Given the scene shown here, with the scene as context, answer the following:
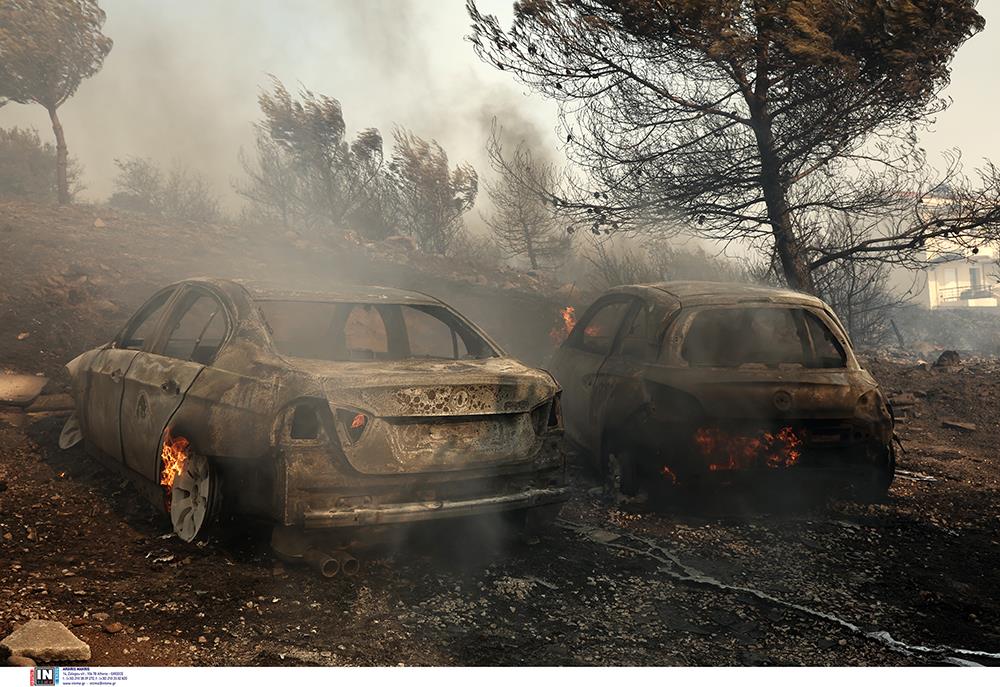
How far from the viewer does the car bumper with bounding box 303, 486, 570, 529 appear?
358cm

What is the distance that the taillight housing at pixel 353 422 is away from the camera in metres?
3.66

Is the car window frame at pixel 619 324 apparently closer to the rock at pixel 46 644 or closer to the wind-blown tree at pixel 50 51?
the rock at pixel 46 644

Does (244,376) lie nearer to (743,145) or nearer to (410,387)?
(410,387)

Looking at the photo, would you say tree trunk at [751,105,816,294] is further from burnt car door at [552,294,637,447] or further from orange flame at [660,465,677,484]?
orange flame at [660,465,677,484]

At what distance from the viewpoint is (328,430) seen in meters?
3.64

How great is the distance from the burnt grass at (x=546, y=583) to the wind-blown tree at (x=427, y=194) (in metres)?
29.2

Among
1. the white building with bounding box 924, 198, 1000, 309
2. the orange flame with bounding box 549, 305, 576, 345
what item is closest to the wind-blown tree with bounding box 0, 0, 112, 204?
Result: the orange flame with bounding box 549, 305, 576, 345

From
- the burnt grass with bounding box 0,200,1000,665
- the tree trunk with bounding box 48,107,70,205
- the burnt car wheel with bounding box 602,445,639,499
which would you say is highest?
the tree trunk with bounding box 48,107,70,205

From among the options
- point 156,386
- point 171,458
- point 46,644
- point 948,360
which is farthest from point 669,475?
point 948,360

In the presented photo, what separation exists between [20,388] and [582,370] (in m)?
5.72

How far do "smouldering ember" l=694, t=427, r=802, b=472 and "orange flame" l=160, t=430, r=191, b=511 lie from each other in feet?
9.95

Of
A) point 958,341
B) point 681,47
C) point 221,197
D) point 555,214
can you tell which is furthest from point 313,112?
point 958,341

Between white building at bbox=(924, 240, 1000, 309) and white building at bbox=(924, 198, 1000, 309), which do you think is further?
white building at bbox=(924, 240, 1000, 309)

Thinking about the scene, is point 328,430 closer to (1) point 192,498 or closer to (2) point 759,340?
(1) point 192,498
